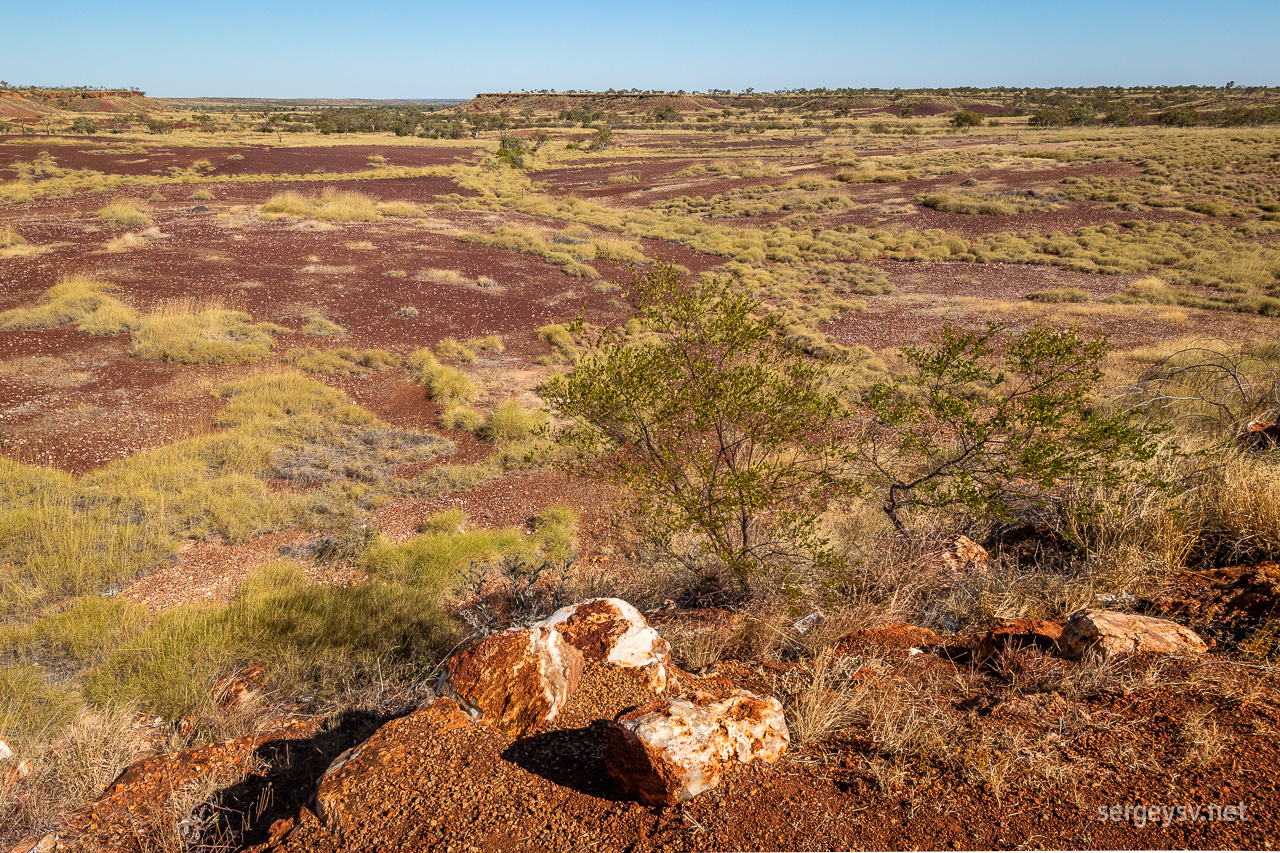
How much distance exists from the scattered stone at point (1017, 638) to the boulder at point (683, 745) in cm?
159

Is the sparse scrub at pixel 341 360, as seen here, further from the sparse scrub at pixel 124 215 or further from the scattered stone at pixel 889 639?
the sparse scrub at pixel 124 215

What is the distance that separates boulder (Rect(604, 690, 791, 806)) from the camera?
101 inches

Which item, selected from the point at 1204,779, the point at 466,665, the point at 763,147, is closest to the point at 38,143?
the point at 763,147

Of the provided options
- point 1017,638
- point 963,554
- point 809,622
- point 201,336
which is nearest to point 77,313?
point 201,336

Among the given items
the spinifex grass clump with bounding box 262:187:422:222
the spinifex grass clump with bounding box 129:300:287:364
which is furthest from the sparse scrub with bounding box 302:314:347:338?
the spinifex grass clump with bounding box 262:187:422:222

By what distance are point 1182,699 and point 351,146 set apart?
57138 mm

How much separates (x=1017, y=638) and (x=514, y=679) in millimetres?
2829

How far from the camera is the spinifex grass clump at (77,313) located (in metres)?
12.9

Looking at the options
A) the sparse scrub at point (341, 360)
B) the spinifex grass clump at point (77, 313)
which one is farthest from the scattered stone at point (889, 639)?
the spinifex grass clump at point (77, 313)

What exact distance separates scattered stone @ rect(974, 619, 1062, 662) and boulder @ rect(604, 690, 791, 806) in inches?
62.5

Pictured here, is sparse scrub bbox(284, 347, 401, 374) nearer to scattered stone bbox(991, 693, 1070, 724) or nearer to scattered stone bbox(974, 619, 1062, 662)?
scattered stone bbox(974, 619, 1062, 662)

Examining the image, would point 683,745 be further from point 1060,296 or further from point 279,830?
point 1060,296

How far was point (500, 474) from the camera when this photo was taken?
31.3ft

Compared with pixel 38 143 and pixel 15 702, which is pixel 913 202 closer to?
pixel 15 702
